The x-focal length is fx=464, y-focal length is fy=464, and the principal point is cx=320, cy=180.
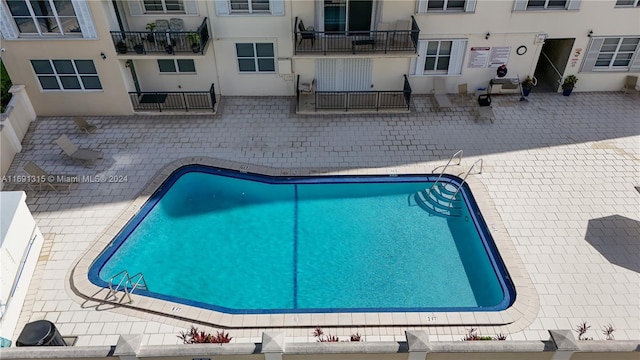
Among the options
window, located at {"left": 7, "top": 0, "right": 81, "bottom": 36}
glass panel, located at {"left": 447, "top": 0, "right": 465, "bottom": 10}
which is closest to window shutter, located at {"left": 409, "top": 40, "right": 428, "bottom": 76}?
glass panel, located at {"left": 447, "top": 0, "right": 465, "bottom": 10}

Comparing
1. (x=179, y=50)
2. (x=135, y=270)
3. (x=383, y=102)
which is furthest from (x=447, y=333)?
(x=179, y=50)

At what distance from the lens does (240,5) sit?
1931 cm

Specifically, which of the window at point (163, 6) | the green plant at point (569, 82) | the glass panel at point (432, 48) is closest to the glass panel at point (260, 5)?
the window at point (163, 6)

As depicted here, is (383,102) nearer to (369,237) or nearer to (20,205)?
(369,237)

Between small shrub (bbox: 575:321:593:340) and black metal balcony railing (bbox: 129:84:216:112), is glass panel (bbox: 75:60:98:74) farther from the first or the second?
small shrub (bbox: 575:321:593:340)

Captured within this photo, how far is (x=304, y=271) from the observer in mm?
14891

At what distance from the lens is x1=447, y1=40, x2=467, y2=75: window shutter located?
2050 cm

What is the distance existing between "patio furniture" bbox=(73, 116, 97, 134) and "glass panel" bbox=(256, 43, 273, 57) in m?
7.83

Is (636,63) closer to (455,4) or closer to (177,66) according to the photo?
(455,4)

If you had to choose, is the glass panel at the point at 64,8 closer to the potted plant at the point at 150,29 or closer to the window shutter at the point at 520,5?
the potted plant at the point at 150,29

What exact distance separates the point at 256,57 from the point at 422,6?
7.44 m

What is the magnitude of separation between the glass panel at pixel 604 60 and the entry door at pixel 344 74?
10.6 metres

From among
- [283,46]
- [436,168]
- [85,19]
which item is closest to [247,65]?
[283,46]

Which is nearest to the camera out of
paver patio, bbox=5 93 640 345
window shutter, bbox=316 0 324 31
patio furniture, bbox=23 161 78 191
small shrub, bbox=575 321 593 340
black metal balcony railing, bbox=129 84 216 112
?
small shrub, bbox=575 321 593 340
